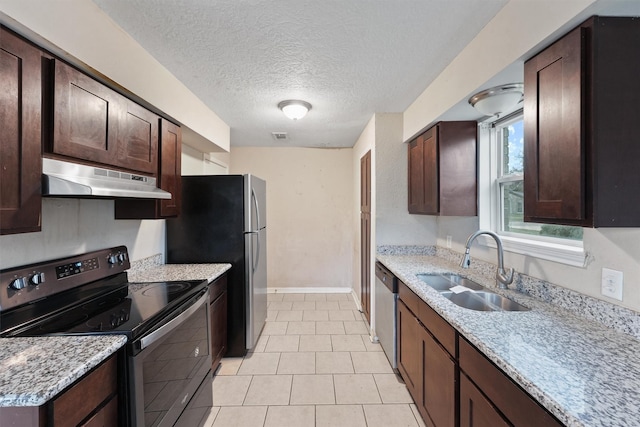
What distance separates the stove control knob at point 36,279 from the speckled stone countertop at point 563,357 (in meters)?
2.01

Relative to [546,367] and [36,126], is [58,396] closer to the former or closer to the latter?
[36,126]

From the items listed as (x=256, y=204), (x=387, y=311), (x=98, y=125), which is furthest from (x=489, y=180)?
(x=98, y=125)

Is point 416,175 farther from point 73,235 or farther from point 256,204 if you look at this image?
point 73,235

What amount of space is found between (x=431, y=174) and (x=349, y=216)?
2.34 meters

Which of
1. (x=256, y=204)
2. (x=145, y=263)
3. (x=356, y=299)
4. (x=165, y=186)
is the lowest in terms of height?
(x=356, y=299)

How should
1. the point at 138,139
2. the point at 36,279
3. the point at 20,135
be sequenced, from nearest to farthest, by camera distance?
the point at 20,135, the point at 36,279, the point at 138,139

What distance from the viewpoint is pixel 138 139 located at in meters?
1.81

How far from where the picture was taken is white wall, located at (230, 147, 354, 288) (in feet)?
15.3

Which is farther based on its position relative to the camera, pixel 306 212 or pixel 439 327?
pixel 306 212

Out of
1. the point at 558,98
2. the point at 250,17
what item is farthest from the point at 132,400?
the point at 558,98

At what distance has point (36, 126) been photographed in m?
1.15

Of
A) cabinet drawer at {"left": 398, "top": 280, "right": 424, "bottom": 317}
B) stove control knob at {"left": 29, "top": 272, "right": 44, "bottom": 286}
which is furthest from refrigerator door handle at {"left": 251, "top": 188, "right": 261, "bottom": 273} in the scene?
stove control knob at {"left": 29, "top": 272, "right": 44, "bottom": 286}

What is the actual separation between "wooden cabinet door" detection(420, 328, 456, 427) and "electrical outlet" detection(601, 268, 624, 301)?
2.43ft

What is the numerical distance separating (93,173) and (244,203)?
129cm
